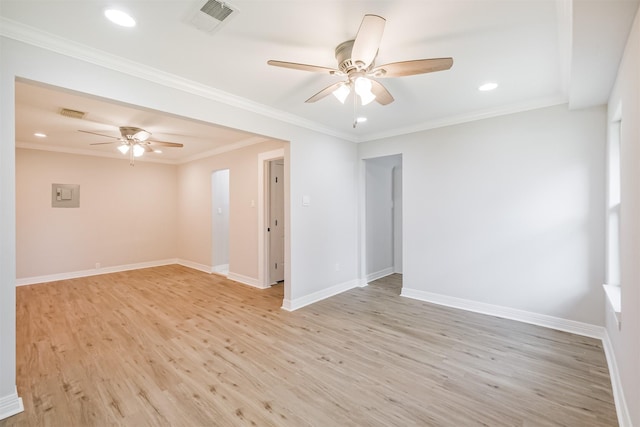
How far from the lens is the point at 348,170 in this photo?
4711mm

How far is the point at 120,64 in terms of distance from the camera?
2279 millimetres

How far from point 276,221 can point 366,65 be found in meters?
3.46

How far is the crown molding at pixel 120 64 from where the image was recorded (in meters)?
1.85

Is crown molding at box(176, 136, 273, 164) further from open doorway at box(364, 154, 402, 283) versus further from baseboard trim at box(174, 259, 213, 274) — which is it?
baseboard trim at box(174, 259, 213, 274)

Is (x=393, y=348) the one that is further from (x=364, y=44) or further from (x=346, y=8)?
(x=346, y=8)

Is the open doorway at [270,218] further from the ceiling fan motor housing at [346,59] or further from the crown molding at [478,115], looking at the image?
the ceiling fan motor housing at [346,59]

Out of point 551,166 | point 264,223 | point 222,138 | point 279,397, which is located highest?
point 222,138

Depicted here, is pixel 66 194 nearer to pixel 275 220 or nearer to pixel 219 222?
pixel 219 222

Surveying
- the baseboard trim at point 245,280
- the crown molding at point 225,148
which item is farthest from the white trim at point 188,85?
the baseboard trim at point 245,280

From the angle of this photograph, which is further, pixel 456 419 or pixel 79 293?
pixel 79 293

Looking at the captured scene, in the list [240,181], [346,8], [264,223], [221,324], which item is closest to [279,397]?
[221,324]

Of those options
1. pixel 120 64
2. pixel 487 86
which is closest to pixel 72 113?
pixel 120 64

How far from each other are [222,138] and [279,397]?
4.14 meters

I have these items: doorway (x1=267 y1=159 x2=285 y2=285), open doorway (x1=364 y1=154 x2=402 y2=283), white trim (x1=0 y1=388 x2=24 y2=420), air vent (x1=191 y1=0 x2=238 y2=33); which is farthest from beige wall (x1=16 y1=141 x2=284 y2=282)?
white trim (x1=0 y1=388 x2=24 y2=420)
